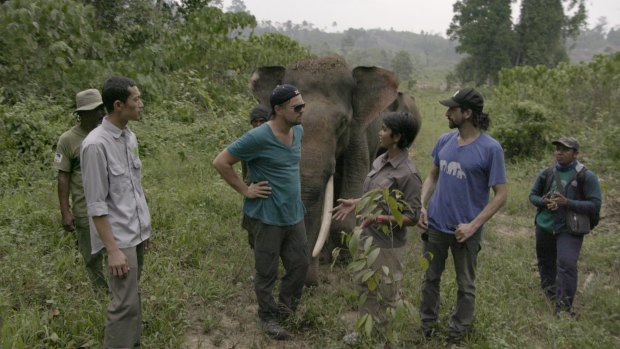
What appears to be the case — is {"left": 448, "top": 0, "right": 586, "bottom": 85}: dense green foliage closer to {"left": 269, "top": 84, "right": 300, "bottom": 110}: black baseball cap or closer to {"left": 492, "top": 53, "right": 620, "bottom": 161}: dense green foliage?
{"left": 492, "top": 53, "right": 620, "bottom": 161}: dense green foliage

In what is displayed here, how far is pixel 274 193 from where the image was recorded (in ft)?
11.8

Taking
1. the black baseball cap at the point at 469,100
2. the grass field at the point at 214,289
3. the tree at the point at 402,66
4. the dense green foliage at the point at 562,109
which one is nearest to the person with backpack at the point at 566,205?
the grass field at the point at 214,289

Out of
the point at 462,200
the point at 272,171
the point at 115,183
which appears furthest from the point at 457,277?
the point at 115,183

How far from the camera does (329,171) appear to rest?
4.39 metres

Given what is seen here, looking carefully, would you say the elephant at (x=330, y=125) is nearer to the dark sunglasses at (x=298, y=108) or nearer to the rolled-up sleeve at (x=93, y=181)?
the dark sunglasses at (x=298, y=108)

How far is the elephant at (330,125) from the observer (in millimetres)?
4293

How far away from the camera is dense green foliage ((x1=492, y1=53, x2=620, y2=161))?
1054 centimetres

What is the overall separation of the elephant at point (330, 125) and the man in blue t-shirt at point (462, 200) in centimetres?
96

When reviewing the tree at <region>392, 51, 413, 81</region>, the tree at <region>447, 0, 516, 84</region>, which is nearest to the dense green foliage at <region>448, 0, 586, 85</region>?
the tree at <region>447, 0, 516, 84</region>

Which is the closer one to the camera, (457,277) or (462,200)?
(462,200)

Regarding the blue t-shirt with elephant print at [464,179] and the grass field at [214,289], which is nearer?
the blue t-shirt with elephant print at [464,179]

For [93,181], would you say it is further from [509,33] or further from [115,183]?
[509,33]

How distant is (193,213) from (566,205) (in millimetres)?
3527

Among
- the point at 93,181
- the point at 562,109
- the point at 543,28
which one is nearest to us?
the point at 93,181
